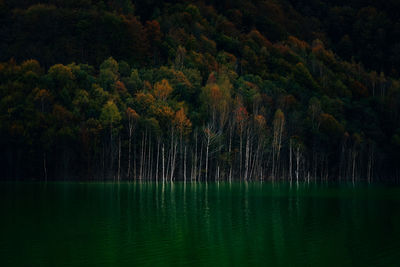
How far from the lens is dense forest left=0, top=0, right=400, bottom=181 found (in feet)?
286

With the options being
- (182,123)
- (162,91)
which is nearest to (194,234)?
(182,123)

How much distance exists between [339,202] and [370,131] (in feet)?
223

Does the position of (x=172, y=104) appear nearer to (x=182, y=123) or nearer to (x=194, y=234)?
(x=182, y=123)

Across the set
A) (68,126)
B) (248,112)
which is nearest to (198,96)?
(248,112)

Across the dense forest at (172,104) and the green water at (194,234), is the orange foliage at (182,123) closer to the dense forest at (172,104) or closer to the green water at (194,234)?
the dense forest at (172,104)

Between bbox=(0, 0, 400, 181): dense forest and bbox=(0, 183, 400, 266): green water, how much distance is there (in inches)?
1728

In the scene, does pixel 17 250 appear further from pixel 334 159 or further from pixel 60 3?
pixel 60 3

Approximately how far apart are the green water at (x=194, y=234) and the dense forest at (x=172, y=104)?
144ft

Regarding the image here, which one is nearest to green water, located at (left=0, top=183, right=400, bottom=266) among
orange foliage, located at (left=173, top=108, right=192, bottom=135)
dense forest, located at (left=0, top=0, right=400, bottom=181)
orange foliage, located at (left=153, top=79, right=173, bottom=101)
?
dense forest, located at (left=0, top=0, right=400, bottom=181)

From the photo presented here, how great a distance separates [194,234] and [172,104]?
71461 millimetres

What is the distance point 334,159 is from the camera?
107m

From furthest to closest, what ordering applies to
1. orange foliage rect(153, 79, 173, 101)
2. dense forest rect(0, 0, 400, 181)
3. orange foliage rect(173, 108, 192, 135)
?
orange foliage rect(153, 79, 173, 101) → orange foliage rect(173, 108, 192, 135) → dense forest rect(0, 0, 400, 181)

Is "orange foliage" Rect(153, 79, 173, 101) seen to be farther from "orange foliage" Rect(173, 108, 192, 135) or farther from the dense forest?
"orange foliage" Rect(173, 108, 192, 135)

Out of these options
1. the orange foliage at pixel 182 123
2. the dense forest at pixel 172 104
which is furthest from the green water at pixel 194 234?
the orange foliage at pixel 182 123
